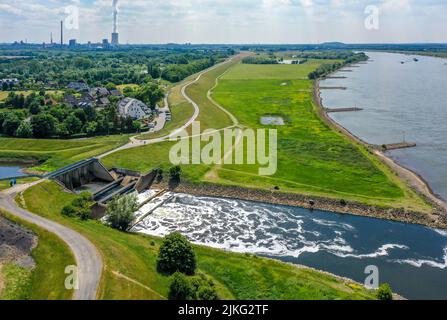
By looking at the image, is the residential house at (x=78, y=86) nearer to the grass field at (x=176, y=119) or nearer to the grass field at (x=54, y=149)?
the grass field at (x=176, y=119)

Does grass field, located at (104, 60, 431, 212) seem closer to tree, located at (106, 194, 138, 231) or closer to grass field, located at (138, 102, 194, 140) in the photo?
grass field, located at (138, 102, 194, 140)

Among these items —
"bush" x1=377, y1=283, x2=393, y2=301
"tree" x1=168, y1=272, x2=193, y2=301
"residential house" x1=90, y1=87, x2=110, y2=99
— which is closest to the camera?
"tree" x1=168, y1=272, x2=193, y2=301

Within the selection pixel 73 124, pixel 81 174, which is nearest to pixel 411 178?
pixel 81 174

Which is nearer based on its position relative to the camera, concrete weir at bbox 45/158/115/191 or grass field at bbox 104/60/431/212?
grass field at bbox 104/60/431/212

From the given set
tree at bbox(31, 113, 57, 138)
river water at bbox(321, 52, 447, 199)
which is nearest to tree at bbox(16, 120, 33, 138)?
tree at bbox(31, 113, 57, 138)

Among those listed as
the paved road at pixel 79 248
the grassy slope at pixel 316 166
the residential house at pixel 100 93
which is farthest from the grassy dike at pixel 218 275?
the residential house at pixel 100 93

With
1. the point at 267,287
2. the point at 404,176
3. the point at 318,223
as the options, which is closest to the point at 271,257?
the point at 267,287

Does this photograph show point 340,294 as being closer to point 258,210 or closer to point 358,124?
point 258,210
